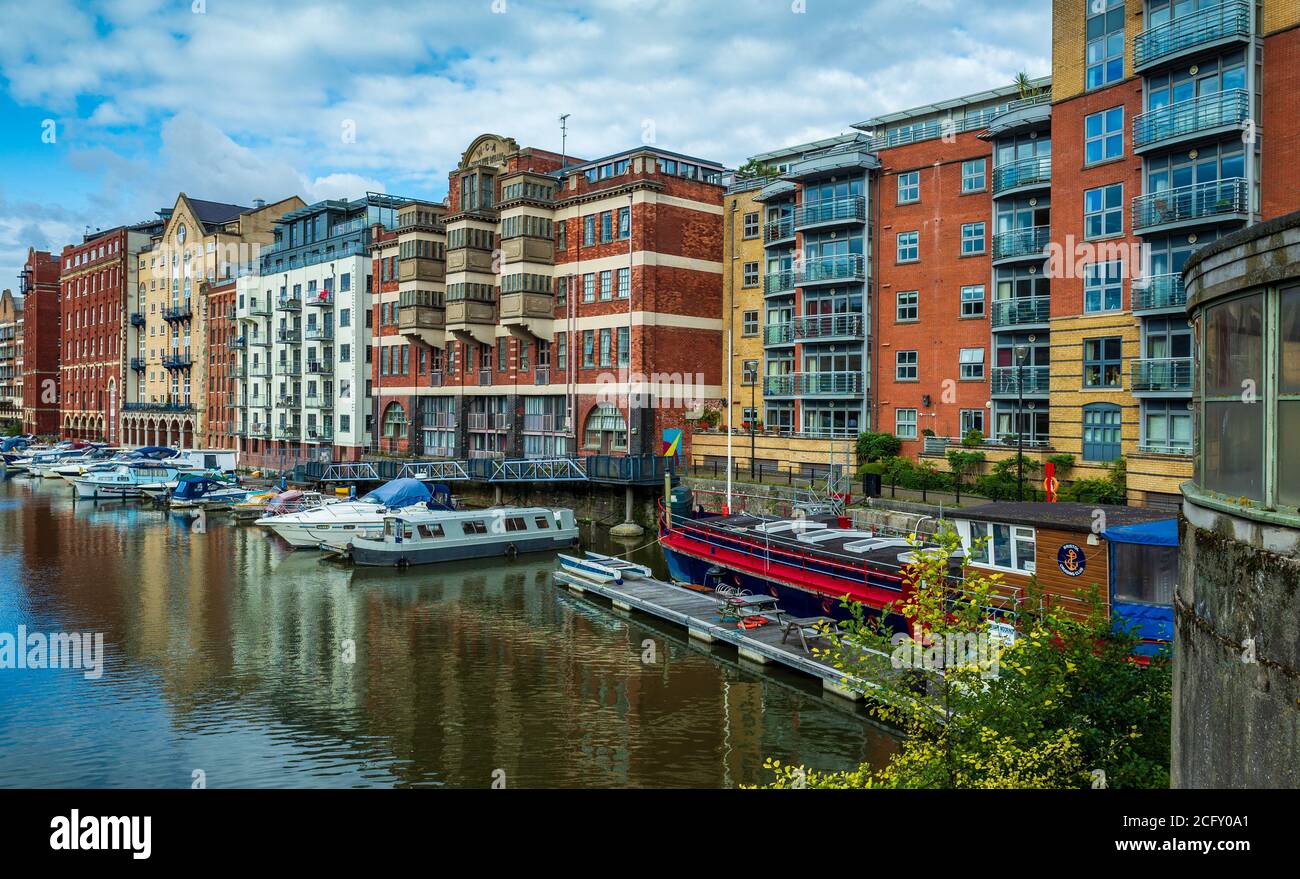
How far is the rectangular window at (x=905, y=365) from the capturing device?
4622 cm

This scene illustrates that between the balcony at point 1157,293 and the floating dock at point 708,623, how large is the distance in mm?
18284

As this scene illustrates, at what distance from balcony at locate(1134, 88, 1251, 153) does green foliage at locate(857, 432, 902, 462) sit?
16.2 meters

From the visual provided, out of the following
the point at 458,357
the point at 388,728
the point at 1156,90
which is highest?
the point at 1156,90

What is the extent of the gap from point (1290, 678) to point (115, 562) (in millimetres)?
45405

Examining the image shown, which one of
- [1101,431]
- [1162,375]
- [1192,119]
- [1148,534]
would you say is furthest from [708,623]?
[1192,119]

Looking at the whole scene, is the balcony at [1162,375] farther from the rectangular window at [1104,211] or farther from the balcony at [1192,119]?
the balcony at [1192,119]

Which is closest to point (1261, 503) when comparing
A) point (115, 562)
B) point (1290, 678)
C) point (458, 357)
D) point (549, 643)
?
point (1290, 678)

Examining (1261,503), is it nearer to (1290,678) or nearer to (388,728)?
(1290,678)

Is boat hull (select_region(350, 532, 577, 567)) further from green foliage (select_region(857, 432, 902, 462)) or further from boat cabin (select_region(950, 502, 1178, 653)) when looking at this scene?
boat cabin (select_region(950, 502, 1178, 653))

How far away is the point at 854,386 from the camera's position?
48094 millimetres

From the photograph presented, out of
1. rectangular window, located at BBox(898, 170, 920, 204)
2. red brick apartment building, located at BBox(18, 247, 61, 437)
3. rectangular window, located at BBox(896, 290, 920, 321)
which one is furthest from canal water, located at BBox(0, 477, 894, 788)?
red brick apartment building, located at BBox(18, 247, 61, 437)

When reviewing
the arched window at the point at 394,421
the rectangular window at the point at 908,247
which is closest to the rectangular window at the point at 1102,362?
the rectangular window at the point at 908,247

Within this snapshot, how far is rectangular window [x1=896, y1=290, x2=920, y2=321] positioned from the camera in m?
46.1
